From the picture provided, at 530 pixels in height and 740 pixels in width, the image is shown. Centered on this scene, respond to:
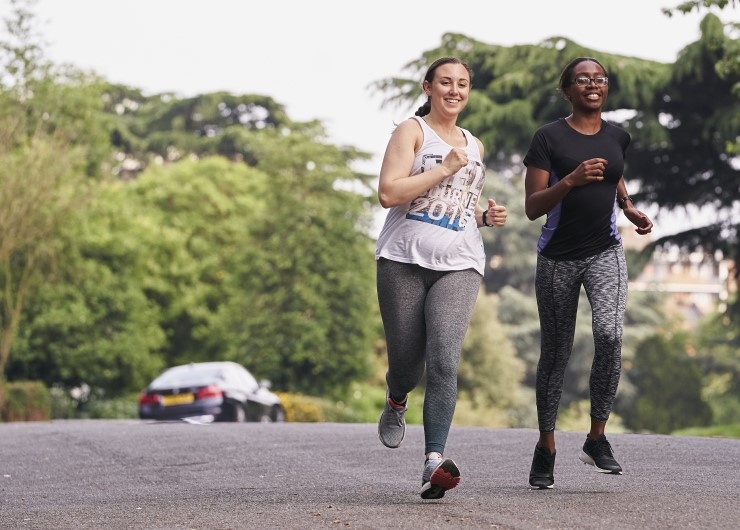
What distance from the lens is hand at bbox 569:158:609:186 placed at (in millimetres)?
6562

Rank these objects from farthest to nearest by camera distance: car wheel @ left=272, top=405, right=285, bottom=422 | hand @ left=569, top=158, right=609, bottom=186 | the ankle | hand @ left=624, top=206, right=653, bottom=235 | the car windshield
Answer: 1. car wheel @ left=272, top=405, right=285, bottom=422
2. the car windshield
3. the ankle
4. hand @ left=624, top=206, right=653, bottom=235
5. hand @ left=569, top=158, right=609, bottom=186

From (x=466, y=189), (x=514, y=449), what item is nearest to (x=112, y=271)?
(x=514, y=449)

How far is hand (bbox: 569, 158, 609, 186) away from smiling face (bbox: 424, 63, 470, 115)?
66 centimetres

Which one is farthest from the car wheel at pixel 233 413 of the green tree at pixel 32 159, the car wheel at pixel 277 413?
the green tree at pixel 32 159

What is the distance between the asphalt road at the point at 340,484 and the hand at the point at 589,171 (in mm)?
1437

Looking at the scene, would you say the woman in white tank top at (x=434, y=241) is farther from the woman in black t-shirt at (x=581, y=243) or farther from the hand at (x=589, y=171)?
the hand at (x=589, y=171)

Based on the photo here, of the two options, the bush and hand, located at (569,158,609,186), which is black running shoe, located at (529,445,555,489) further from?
the bush

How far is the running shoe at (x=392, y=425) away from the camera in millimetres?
7367

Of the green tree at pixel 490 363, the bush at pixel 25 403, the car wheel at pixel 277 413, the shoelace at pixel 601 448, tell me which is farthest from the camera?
the green tree at pixel 490 363

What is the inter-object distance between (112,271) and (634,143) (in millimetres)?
22145

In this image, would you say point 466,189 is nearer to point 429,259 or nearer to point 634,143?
point 429,259

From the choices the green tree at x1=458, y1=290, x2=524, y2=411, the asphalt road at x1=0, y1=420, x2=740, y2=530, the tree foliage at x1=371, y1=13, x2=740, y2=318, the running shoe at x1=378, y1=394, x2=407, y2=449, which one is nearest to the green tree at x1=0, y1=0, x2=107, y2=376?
the tree foliage at x1=371, y1=13, x2=740, y2=318

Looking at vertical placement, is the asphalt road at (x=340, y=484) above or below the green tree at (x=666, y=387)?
above

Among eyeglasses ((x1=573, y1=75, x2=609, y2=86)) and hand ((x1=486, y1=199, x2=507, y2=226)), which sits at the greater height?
eyeglasses ((x1=573, y1=75, x2=609, y2=86))
